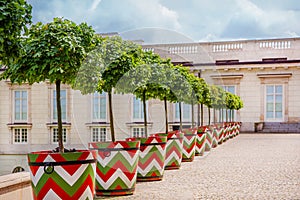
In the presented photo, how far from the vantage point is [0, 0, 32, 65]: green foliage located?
3.93 metres

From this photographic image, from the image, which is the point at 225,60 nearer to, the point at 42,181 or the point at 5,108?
the point at 5,108

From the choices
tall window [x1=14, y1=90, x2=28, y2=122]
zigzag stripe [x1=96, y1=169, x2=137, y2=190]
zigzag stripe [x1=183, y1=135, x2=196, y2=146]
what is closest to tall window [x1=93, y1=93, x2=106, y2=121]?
zigzag stripe [x1=96, y1=169, x2=137, y2=190]

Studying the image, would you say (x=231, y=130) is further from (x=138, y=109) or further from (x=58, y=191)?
(x=58, y=191)

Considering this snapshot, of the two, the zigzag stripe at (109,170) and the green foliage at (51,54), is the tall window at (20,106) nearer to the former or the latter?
the zigzag stripe at (109,170)

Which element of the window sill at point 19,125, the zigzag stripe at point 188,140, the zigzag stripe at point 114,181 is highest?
the window sill at point 19,125

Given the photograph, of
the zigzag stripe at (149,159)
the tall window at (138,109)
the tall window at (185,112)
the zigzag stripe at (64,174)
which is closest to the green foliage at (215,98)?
the tall window at (185,112)

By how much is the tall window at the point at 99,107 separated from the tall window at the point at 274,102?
943 inches

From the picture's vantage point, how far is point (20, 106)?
15.7 metres

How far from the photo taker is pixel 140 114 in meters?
8.93

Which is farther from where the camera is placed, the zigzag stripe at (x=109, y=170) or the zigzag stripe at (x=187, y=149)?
the zigzag stripe at (x=187, y=149)

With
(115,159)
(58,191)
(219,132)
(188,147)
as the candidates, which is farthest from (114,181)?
(219,132)

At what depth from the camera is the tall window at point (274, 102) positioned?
30698mm

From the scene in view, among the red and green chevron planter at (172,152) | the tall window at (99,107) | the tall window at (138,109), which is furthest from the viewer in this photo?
the red and green chevron planter at (172,152)

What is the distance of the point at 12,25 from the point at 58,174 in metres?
1.81
